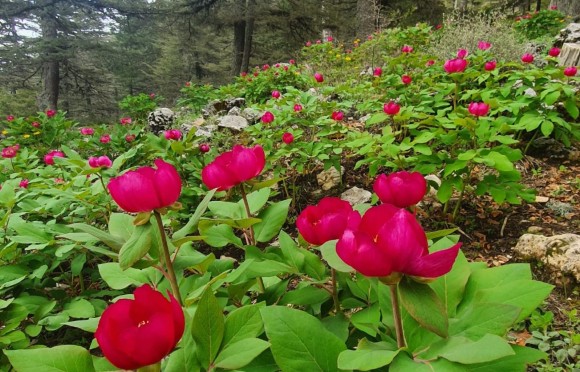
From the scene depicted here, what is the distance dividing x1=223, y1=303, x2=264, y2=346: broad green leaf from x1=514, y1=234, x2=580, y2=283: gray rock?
161 centimetres

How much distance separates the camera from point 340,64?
7.42 m

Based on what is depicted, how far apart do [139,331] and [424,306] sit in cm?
41

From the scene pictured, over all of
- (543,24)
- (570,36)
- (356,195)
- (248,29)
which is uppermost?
(248,29)

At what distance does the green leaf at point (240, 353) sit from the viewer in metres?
0.63

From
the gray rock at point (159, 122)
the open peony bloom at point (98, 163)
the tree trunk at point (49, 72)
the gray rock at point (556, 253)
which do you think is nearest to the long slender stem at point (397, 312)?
the gray rock at point (556, 253)

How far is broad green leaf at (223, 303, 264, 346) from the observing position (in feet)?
2.34

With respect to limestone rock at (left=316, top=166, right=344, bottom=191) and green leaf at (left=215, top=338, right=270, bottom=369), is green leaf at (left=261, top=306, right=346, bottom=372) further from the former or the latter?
limestone rock at (left=316, top=166, right=344, bottom=191)

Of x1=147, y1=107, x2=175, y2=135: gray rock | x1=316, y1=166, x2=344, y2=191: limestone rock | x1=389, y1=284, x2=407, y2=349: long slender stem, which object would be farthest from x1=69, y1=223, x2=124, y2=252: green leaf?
x1=147, y1=107, x2=175, y2=135: gray rock

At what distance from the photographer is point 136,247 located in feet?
2.61

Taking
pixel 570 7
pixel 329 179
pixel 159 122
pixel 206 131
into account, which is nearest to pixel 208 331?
pixel 329 179

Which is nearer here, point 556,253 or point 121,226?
point 121,226

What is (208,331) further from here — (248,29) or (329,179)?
(248,29)

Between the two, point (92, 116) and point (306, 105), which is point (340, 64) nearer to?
point (306, 105)

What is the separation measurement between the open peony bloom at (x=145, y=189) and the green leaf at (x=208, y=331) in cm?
25
